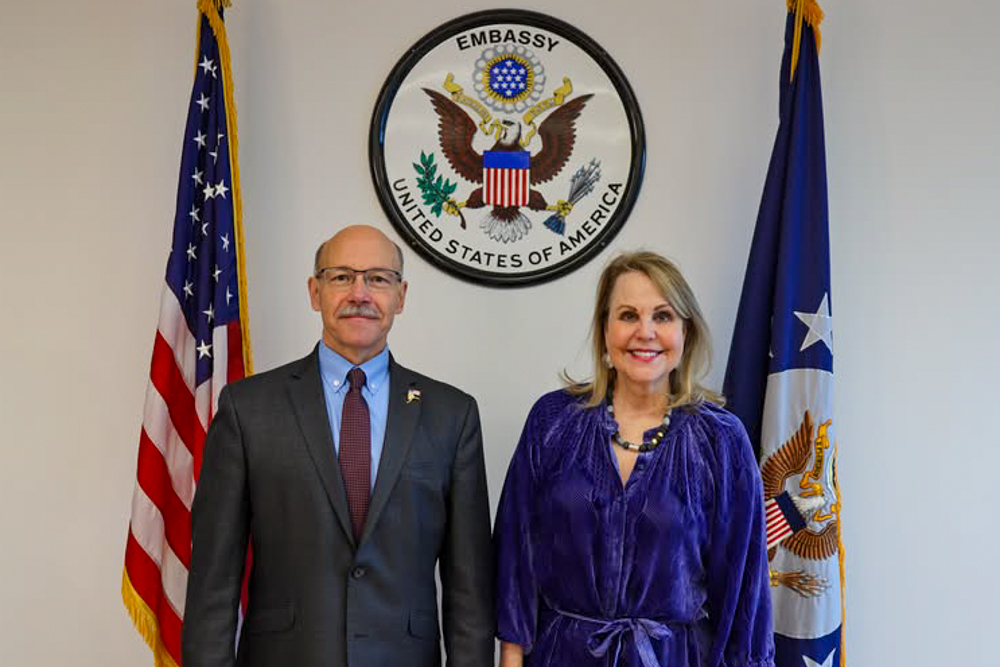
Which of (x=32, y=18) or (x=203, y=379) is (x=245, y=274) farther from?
(x=32, y=18)

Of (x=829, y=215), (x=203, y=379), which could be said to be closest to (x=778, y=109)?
(x=829, y=215)

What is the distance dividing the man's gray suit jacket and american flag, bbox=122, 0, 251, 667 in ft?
1.89

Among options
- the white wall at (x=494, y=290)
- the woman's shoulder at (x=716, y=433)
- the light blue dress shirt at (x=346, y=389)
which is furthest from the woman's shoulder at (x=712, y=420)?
the white wall at (x=494, y=290)

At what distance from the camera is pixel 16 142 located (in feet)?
8.91

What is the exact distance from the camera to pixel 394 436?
195 centimetres

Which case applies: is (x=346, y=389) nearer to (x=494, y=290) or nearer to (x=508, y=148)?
(x=494, y=290)

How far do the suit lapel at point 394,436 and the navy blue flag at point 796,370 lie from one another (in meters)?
1.00

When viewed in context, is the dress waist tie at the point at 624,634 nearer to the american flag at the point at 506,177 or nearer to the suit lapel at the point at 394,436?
the suit lapel at the point at 394,436

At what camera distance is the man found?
6.21 feet

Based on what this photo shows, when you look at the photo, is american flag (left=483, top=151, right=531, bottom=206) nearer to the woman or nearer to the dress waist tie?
the woman

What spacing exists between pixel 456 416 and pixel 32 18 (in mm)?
1783

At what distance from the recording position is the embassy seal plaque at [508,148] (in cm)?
271

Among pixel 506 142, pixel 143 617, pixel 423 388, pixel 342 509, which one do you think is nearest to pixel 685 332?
pixel 423 388

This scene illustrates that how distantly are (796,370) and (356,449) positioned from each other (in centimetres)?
124
